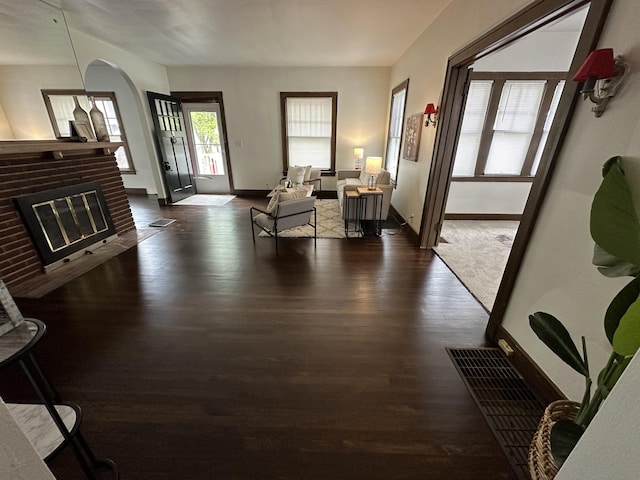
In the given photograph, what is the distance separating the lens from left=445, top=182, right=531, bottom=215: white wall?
15.4 feet

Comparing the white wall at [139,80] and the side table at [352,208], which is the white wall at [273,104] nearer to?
the white wall at [139,80]

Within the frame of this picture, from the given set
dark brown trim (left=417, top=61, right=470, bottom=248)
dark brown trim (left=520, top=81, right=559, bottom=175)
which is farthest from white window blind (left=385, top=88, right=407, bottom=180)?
dark brown trim (left=520, top=81, right=559, bottom=175)

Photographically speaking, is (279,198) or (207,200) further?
(207,200)

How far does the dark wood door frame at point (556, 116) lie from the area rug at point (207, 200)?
186 inches

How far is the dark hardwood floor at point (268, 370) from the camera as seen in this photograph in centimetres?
128

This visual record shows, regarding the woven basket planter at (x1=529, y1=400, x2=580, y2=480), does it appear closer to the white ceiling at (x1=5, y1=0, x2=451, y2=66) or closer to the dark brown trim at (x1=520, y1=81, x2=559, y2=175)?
the white ceiling at (x1=5, y1=0, x2=451, y2=66)

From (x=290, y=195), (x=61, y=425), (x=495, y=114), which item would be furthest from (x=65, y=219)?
(x=495, y=114)

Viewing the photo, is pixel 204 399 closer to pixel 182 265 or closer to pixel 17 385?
pixel 17 385

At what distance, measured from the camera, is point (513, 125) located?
4.41 m

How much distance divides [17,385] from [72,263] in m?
2.07

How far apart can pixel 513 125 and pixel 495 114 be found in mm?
395

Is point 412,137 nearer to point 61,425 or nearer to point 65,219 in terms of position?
point 61,425

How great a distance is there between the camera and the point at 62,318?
7.34ft

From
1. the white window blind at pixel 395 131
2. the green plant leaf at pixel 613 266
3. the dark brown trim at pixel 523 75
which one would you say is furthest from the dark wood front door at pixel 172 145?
the green plant leaf at pixel 613 266
